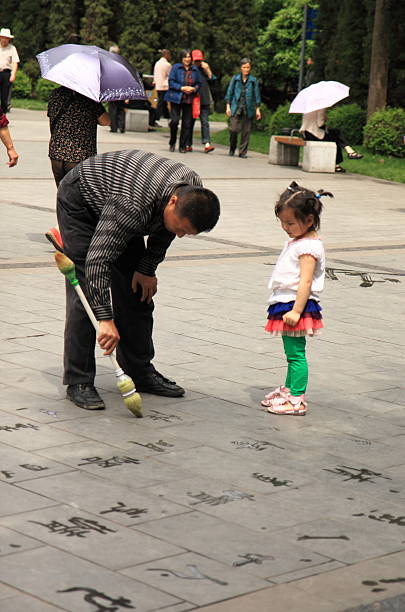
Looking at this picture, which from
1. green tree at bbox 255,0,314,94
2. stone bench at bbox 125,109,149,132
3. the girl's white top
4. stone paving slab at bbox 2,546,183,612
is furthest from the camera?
green tree at bbox 255,0,314,94

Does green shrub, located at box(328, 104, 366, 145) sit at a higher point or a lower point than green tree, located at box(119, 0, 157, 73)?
lower

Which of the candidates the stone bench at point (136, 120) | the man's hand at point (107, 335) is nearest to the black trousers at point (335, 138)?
the stone bench at point (136, 120)

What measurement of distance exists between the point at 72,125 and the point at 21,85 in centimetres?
3119

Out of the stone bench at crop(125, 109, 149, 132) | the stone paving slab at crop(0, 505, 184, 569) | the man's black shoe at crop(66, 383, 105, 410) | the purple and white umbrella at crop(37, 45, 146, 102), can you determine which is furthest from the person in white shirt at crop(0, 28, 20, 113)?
the stone paving slab at crop(0, 505, 184, 569)

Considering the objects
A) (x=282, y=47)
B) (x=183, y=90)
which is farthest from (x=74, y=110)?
(x=282, y=47)

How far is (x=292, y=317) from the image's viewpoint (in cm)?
573

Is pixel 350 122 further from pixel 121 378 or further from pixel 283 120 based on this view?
pixel 121 378

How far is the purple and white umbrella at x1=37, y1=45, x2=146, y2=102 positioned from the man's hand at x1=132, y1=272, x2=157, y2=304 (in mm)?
3815

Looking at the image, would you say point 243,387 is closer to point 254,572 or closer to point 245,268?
point 254,572

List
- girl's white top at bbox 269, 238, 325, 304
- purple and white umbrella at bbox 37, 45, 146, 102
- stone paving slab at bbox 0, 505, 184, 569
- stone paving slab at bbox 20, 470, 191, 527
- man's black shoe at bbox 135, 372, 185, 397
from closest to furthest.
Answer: stone paving slab at bbox 0, 505, 184, 569 < stone paving slab at bbox 20, 470, 191, 527 < girl's white top at bbox 269, 238, 325, 304 < man's black shoe at bbox 135, 372, 185, 397 < purple and white umbrella at bbox 37, 45, 146, 102

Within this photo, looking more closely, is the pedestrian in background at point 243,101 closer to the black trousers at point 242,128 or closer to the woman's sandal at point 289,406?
the black trousers at point 242,128

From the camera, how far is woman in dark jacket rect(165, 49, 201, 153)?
70.2 feet

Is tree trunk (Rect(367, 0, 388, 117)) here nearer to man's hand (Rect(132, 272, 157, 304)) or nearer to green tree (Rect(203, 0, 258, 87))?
man's hand (Rect(132, 272, 157, 304))

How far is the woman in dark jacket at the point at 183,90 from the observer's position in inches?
843
